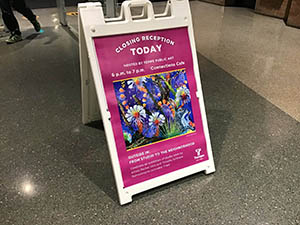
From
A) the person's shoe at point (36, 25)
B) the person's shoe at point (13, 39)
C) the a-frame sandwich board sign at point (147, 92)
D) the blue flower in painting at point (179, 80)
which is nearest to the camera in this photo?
the a-frame sandwich board sign at point (147, 92)

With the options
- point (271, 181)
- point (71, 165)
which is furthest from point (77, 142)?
point (271, 181)

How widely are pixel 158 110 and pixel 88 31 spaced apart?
0.49m

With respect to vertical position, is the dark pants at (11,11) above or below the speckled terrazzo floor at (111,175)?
above

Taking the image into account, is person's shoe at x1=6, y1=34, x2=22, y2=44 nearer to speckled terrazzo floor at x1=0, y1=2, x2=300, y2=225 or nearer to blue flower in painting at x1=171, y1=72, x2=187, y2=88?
speckled terrazzo floor at x1=0, y1=2, x2=300, y2=225

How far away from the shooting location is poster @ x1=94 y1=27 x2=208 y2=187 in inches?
46.8

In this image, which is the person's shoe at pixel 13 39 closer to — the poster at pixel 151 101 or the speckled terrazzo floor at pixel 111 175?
the speckled terrazzo floor at pixel 111 175

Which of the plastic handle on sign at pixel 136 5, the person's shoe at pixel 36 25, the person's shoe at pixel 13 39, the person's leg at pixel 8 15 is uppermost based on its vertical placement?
the plastic handle on sign at pixel 136 5

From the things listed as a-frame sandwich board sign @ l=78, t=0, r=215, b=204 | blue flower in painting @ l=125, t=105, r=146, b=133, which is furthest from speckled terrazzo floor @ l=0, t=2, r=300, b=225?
blue flower in painting @ l=125, t=105, r=146, b=133

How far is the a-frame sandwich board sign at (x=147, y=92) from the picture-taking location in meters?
1.16

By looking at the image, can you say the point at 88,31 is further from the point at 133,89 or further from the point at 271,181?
the point at 271,181

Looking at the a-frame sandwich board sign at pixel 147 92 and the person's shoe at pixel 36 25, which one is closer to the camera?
the a-frame sandwich board sign at pixel 147 92

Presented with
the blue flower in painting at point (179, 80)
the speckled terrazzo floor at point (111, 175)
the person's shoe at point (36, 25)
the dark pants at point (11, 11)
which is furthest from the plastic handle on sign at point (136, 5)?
the person's shoe at point (36, 25)

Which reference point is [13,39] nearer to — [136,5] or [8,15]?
[8,15]

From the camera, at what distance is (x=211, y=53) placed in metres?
3.33
